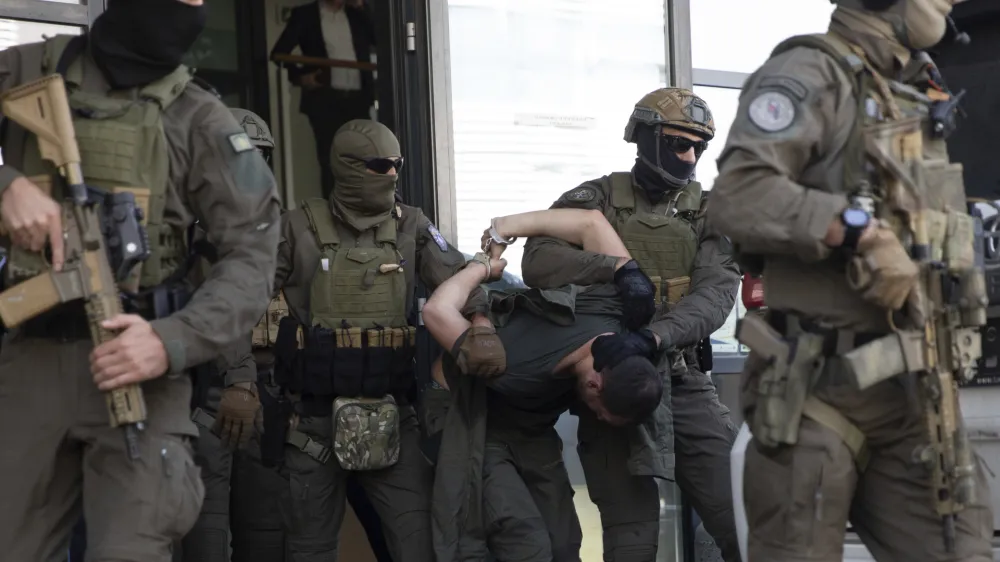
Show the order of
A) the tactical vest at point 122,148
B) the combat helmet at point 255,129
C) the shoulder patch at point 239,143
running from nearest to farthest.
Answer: the tactical vest at point 122,148 < the shoulder patch at point 239,143 < the combat helmet at point 255,129

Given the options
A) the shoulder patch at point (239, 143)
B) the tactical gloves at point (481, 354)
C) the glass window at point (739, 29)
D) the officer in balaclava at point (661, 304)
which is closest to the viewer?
the shoulder patch at point (239, 143)

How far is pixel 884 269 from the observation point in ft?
10.6

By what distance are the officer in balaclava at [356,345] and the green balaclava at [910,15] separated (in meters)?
2.03

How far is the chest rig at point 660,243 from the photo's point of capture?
5.55 metres

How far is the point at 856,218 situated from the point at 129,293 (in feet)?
5.76

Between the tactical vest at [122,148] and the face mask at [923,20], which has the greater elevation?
the face mask at [923,20]

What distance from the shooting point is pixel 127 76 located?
11.7ft

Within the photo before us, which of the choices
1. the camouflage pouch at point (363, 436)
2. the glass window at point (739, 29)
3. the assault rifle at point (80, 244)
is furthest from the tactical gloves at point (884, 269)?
the glass window at point (739, 29)

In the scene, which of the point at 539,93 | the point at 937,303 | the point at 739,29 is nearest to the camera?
the point at 937,303

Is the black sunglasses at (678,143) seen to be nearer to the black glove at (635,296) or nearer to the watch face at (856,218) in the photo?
the black glove at (635,296)

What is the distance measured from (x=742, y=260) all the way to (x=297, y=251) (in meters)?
2.27

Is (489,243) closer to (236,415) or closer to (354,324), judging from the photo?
(354,324)

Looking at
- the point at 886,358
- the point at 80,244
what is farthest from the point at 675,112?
the point at 80,244

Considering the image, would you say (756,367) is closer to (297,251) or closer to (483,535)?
(483,535)
